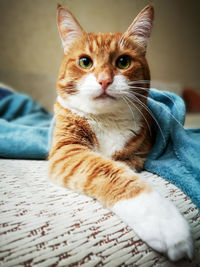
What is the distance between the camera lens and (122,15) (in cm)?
75

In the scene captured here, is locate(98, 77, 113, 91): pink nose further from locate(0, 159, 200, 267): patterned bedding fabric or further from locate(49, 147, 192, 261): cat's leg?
locate(0, 159, 200, 267): patterned bedding fabric

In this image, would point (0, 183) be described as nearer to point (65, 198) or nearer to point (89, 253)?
point (65, 198)

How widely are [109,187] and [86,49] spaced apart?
563 mm

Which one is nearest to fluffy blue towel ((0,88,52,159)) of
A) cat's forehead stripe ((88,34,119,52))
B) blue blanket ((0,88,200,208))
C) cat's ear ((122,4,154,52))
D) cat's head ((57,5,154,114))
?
blue blanket ((0,88,200,208))

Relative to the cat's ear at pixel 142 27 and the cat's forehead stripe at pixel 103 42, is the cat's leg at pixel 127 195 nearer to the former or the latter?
the cat's forehead stripe at pixel 103 42

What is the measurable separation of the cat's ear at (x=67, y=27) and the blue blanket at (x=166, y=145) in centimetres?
44

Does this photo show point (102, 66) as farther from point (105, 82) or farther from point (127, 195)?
point (127, 195)

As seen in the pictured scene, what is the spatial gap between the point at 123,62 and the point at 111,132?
0.93ft

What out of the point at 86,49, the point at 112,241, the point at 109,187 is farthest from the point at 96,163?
the point at 86,49

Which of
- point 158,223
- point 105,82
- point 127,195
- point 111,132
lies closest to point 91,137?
point 111,132

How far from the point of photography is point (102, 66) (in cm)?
68

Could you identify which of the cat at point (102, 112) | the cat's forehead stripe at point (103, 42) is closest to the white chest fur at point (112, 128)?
the cat at point (102, 112)

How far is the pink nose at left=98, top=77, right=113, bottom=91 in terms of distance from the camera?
63 centimetres

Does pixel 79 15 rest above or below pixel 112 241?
above
